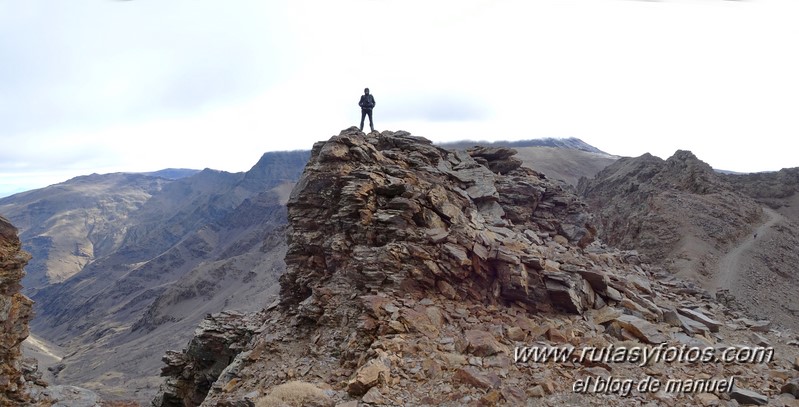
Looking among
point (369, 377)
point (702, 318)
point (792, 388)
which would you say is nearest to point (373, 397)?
point (369, 377)

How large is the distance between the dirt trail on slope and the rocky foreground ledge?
24387 mm

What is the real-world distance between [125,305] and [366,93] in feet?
475

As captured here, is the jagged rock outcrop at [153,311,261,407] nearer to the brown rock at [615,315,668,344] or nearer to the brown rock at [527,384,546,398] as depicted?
the brown rock at [527,384,546,398]

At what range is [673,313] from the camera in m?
14.3

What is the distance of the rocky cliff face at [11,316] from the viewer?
12.3m

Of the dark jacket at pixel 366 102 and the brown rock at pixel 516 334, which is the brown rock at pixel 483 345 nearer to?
the brown rock at pixel 516 334

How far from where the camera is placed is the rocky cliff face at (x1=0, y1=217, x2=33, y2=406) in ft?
40.4

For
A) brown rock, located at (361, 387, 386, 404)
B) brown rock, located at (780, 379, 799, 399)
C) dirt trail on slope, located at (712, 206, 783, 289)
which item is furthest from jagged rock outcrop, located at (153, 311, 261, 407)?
dirt trail on slope, located at (712, 206, 783, 289)

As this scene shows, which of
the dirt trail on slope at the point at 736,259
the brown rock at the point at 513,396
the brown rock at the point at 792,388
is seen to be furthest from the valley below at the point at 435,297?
the dirt trail on slope at the point at 736,259

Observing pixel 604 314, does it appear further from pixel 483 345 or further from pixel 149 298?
pixel 149 298

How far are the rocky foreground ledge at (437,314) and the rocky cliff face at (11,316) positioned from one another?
558cm

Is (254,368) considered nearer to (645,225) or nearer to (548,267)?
(548,267)

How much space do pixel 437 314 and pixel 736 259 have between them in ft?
147

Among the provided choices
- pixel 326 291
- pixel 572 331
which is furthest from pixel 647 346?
pixel 326 291
